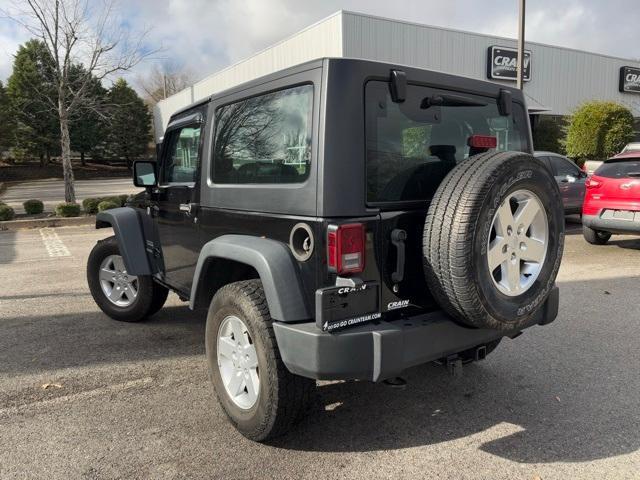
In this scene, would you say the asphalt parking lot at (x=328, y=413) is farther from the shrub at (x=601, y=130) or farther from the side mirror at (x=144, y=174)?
the shrub at (x=601, y=130)

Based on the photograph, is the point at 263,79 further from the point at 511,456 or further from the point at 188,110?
the point at 511,456

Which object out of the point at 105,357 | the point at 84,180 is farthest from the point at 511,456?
the point at 84,180

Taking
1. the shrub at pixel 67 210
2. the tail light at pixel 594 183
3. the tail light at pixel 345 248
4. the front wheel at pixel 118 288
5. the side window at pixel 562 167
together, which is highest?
the side window at pixel 562 167

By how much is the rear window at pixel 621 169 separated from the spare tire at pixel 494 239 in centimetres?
589

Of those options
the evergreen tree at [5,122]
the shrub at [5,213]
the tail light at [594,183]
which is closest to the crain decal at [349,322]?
the tail light at [594,183]

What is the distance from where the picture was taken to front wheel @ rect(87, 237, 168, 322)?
15.3 feet

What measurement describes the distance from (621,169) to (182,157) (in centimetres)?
693

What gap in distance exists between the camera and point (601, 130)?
2061 cm

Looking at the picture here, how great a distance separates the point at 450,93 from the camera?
9.52 ft

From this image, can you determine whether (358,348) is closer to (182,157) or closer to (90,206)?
(182,157)

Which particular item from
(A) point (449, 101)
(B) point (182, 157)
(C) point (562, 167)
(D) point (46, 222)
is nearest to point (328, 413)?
(A) point (449, 101)

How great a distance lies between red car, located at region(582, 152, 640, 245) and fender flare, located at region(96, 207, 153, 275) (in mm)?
6815

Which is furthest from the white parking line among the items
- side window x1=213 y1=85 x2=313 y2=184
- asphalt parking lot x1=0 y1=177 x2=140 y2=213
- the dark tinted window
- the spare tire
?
the dark tinted window

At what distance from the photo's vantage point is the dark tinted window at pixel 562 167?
1062 cm
